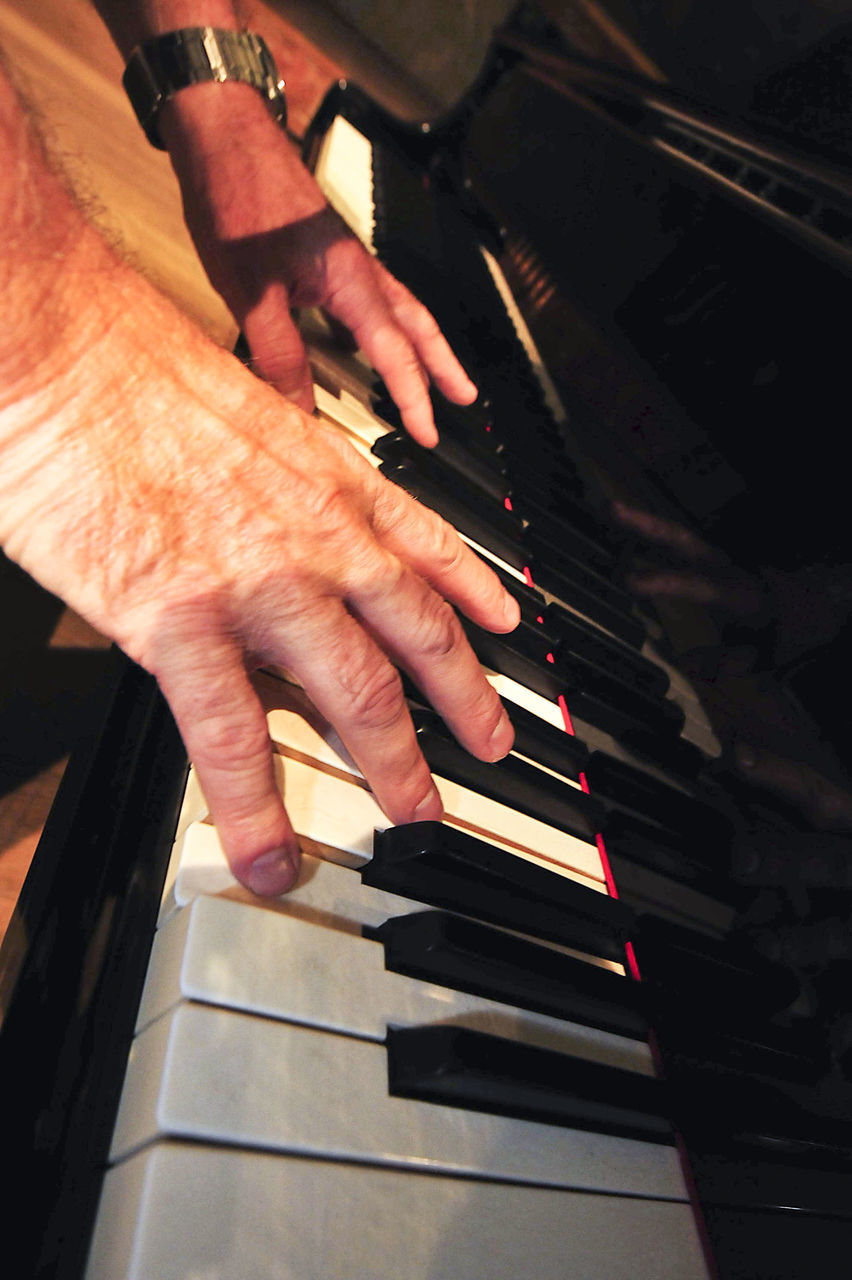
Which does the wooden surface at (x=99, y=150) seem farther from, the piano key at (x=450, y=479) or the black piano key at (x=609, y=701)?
the black piano key at (x=609, y=701)

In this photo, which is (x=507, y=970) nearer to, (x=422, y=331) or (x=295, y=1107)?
(x=295, y=1107)

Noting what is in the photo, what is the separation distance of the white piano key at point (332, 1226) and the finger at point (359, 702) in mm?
276

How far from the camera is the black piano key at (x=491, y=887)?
0.58m

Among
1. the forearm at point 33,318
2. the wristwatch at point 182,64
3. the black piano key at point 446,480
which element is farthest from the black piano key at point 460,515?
the wristwatch at point 182,64

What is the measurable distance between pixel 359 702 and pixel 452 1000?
0.87ft

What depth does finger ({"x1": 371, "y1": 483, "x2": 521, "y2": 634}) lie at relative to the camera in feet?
2.52

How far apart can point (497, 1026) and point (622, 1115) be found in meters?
0.14

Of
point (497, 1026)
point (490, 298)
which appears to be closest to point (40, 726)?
point (497, 1026)

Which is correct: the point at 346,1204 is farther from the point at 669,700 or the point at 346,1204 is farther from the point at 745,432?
the point at 745,432

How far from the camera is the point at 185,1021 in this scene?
1.37 ft

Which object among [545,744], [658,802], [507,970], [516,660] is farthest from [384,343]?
[507,970]

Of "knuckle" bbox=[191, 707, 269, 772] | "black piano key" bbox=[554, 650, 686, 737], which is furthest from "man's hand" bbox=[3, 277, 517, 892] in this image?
"black piano key" bbox=[554, 650, 686, 737]

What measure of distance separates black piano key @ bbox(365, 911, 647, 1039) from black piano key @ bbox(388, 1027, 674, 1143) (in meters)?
0.04

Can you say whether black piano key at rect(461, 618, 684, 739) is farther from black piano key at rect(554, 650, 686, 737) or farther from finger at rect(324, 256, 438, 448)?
finger at rect(324, 256, 438, 448)
